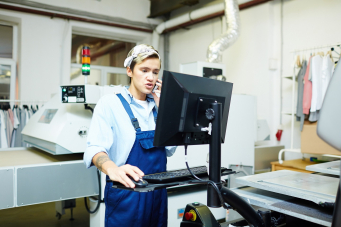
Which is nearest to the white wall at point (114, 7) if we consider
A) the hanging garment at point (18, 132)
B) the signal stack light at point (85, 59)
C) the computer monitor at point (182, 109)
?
the hanging garment at point (18, 132)

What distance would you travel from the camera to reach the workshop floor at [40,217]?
279 centimetres

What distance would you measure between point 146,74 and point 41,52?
410 cm

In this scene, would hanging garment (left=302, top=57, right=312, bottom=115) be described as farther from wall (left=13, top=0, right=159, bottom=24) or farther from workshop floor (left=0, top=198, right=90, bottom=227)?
wall (left=13, top=0, right=159, bottom=24)

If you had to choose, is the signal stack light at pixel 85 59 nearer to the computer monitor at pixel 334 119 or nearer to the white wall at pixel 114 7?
the computer monitor at pixel 334 119

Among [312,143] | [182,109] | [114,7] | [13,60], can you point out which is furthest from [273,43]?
[13,60]

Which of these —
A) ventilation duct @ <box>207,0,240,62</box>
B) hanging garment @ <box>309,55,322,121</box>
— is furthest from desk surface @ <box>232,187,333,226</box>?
ventilation duct @ <box>207,0,240,62</box>

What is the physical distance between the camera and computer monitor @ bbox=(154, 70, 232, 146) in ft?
2.74

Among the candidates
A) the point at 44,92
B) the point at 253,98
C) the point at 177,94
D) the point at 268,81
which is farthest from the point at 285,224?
the point at 44,92

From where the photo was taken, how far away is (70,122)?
1911 mm

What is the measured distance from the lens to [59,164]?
1.81 m

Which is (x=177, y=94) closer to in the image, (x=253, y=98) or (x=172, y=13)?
(x=253, y=98)

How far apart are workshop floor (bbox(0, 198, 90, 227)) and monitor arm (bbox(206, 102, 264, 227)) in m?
2.32

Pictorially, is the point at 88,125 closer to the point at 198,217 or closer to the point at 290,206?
the point at 198,217

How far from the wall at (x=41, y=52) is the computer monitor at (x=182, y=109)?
430cm
